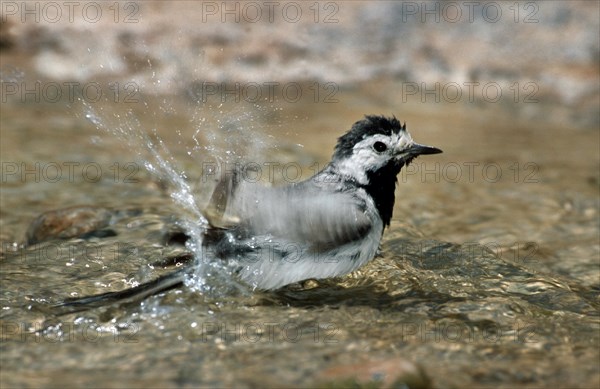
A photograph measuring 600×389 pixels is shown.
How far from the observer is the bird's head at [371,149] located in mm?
4949

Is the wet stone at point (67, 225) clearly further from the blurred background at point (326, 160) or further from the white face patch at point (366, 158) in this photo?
the white face patch at point (366, 158)

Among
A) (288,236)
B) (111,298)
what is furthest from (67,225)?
(288,236)

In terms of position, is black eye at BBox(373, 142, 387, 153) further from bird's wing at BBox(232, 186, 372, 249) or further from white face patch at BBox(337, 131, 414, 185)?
bird's wing at BBox(232, 186, 372, 249)

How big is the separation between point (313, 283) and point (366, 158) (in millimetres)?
758

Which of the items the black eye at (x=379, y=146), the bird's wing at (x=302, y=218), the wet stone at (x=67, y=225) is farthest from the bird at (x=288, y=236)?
the wet stone at (x=67, y=225)

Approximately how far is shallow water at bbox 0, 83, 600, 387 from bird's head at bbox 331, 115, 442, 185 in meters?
0.51

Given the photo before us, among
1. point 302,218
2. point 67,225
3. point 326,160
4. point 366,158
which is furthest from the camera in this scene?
point 326,160

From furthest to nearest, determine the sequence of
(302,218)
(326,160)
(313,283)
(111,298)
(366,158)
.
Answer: (326,160), (366,158), (313,283), (302,218), (111,298)

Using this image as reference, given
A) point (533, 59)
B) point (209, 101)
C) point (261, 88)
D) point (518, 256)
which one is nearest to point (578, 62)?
point (533, 59)

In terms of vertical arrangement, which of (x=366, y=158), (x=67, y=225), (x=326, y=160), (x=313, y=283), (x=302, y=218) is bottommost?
(x=313, y=283)

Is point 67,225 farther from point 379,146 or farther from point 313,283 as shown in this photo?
point 379,146

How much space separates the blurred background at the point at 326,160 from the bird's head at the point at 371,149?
0.52 metres

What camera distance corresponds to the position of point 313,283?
478cm

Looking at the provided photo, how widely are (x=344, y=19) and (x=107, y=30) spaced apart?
258cm
